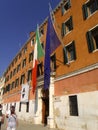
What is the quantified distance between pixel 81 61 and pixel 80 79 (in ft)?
4.39

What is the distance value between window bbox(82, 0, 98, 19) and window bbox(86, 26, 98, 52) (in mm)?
1653

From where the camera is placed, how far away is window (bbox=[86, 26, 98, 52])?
11305 mm

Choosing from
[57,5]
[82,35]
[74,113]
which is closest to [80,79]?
[74,113]

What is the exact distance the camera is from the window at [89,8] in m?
12.5

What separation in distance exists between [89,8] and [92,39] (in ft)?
9.80

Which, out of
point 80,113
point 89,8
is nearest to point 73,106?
point 80,113

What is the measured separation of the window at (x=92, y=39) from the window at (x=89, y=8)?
165 centimetres

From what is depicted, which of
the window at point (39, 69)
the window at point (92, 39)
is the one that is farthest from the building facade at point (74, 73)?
the window at point (39, 69)

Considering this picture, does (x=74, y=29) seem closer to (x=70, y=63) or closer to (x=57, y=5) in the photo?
(x=70, y=63)

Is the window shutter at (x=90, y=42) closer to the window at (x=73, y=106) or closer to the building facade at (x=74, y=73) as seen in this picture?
the building facade at (x=74, y=73)

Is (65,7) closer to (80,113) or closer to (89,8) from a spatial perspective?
(89,8)

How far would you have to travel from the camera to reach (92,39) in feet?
37.9

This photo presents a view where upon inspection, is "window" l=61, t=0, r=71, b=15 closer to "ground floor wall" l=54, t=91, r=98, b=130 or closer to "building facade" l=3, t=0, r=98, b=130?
"building facade" l=3, t=0, r=98, b=130

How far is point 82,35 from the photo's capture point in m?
12.5
